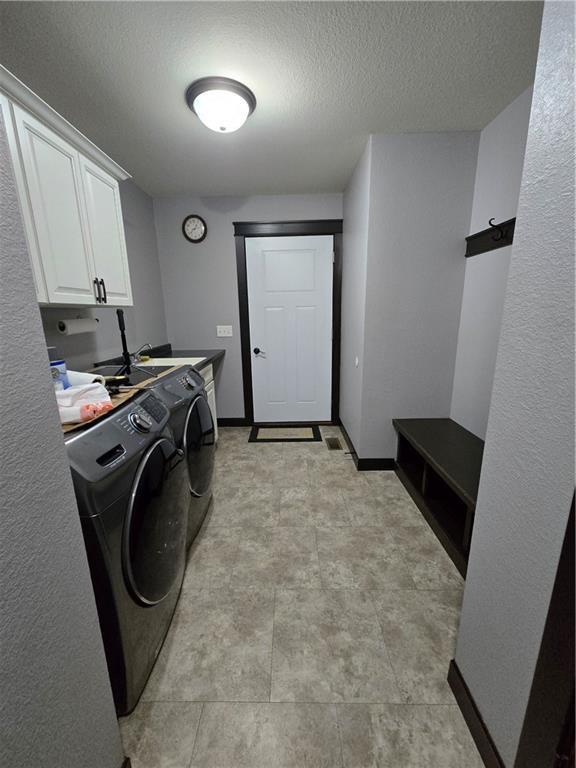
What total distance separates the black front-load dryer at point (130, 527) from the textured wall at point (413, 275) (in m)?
1.66

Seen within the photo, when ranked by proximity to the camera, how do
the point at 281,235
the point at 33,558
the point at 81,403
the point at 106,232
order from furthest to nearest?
1. the point at 281,235
2. the point at 106,232
3. the point at 81,403
4. the point at 33,558

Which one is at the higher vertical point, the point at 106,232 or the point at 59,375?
the point at 106,232

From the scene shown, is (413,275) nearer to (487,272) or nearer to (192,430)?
(487,272)

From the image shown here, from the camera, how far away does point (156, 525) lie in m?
0.99

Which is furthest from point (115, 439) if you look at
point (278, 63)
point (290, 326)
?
point (290, 326)

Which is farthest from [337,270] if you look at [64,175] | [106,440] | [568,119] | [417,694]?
[417,694]

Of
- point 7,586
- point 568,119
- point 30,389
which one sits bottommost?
point 7,586

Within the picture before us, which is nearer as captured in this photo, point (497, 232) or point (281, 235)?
point (497, 232)

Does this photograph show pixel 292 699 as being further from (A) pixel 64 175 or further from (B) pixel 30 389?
(A) pixel 64 175

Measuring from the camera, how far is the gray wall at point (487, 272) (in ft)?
5.35

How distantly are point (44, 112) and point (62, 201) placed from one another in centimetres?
30

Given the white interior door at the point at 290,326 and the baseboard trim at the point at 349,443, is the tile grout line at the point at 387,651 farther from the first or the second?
the white interior door at the point at 290,326

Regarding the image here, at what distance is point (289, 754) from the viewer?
0.90 meters

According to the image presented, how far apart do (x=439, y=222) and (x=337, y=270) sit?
1084 mm
